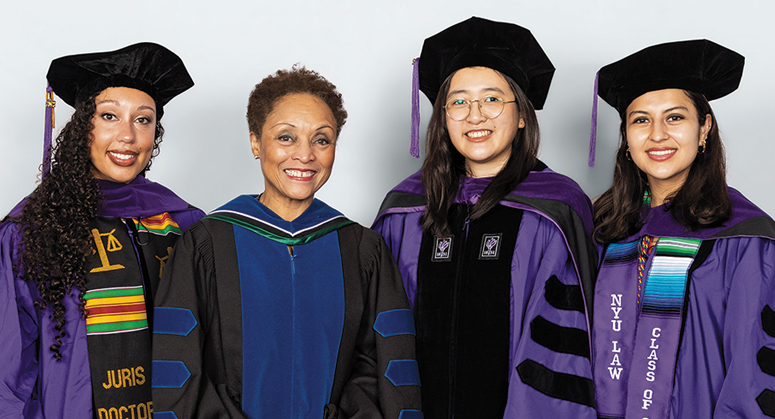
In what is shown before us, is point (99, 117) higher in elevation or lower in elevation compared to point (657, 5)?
lower

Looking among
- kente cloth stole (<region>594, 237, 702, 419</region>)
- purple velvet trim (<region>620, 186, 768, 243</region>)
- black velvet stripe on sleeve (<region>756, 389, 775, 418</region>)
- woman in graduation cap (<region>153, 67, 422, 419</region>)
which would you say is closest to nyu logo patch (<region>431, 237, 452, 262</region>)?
woman in graduation cap (<region>153, 67, 422, 419</region>)

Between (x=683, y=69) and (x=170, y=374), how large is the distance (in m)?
2.30

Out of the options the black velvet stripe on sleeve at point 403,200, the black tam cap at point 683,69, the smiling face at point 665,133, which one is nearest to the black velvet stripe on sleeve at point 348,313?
the black velvet stripe on sleeve at point 403,200

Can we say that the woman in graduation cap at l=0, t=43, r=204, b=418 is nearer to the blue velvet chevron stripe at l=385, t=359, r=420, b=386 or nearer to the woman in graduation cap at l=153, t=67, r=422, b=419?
the woman in graduation cap at l=153, t=67, r=422, b=419

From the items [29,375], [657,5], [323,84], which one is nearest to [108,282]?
[29,375]

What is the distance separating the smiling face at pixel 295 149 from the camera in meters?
2.56

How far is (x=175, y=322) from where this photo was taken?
2.31 m

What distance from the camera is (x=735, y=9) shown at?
4.12 m

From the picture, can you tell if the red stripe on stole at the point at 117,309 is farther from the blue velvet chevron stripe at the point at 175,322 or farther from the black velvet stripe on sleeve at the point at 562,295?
the black velvet stripe on sleeve at the point at 562,295

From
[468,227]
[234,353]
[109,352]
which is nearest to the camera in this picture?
[234,353]

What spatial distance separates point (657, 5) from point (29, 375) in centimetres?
380

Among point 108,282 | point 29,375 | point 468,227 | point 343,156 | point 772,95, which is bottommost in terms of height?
point 29,375

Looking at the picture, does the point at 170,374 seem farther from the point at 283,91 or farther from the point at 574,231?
the point at 574,231

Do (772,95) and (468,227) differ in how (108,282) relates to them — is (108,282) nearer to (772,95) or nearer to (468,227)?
(468,227)
